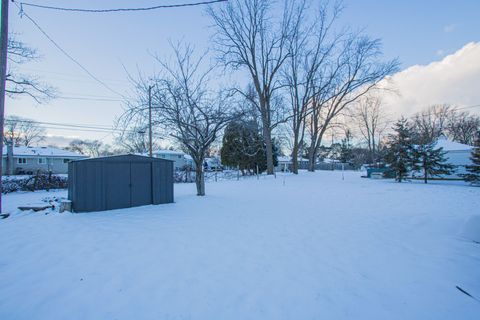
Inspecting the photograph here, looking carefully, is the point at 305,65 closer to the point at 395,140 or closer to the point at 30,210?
the point at 395,140

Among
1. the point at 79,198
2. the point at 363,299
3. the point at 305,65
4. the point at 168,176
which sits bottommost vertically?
the point at 363,299

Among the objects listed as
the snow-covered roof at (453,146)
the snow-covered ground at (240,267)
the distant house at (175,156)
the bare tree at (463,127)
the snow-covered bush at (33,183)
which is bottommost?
the snow-covered ground at (240,267)

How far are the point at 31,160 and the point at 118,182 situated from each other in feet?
107

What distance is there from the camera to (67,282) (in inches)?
130

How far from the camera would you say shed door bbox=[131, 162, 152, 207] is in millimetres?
8719

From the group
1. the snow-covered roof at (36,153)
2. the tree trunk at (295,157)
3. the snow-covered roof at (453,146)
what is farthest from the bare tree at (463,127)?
the snow-covered roof at (36,153)

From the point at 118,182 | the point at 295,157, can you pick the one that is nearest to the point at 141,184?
the point at 118,182

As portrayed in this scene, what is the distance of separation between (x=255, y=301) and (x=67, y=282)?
262 cm

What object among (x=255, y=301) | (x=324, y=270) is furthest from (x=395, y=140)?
(x=255, y=301)

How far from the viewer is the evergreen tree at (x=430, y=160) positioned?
16.5m

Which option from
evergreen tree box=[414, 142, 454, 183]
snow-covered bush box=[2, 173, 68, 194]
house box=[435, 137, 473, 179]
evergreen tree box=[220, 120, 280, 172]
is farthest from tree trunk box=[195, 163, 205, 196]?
house box=[435, 137, 473, 179]

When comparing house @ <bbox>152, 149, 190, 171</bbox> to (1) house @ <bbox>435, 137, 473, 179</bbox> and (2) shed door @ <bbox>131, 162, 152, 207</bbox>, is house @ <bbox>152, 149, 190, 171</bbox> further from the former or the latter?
(1) house @ <bbox>435, 137, 473, 179</bbox>

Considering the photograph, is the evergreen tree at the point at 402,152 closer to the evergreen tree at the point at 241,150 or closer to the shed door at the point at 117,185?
the evergreen tree at the point at 241,150

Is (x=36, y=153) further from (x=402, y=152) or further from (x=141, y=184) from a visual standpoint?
(x=402, y=152)
